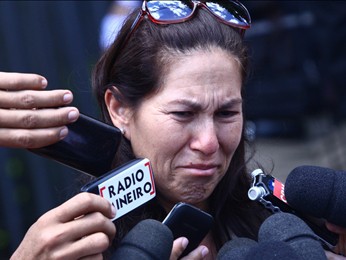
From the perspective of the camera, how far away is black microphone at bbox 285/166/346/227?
1.93 m

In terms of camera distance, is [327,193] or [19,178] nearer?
[327,193]

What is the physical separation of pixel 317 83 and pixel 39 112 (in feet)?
19.0

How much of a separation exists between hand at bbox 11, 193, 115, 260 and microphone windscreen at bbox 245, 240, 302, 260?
331 millimetres

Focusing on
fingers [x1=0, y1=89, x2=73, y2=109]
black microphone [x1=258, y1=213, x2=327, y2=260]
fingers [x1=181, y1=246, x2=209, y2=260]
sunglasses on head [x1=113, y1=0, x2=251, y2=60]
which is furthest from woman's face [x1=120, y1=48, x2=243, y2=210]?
fingers [x1=0, y1=89, x2=73, y2=109]

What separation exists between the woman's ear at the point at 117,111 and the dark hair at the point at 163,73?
0.02m

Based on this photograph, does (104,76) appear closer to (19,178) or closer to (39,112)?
(39,112)

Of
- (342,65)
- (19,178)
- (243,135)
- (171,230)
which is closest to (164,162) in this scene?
(171,230)

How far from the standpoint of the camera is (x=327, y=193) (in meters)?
1.93

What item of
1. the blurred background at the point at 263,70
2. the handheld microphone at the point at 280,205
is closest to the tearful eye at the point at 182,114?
the handheld microphone at the point at 280,205

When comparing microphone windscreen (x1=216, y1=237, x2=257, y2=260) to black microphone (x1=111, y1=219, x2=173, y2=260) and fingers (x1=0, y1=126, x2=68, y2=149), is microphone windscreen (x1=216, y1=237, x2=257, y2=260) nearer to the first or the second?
black microphone (x1=111, y1=219, x2=173, y2=260)

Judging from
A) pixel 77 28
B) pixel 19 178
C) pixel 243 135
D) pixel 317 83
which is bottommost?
pixel 317 83

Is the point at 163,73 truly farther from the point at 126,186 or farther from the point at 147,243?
the point at 147,243

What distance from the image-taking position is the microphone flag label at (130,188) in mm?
1858

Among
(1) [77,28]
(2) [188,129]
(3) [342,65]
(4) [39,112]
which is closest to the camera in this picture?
(4) [39,112]
